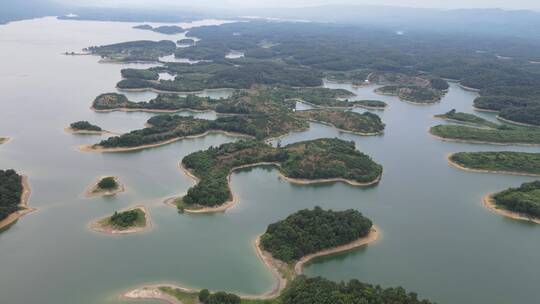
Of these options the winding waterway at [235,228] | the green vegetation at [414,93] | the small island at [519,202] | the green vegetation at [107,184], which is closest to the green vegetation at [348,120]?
the winding waterway at [235,228]

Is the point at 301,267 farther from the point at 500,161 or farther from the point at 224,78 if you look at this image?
the point at 224,78

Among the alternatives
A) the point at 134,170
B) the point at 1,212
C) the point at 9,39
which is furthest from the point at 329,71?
the point at 9,39

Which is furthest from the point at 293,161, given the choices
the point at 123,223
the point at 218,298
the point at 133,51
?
the point at 133,51

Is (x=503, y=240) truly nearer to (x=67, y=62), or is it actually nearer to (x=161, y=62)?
(x=161, y=62)

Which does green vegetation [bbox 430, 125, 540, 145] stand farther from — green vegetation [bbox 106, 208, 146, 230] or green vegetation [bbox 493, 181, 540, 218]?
green vegetation [bbox 106, 208, 146, 230]

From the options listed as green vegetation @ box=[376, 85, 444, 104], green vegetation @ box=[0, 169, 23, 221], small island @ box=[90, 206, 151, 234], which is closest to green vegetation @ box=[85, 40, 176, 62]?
green vegetation @ box=[376, 85, 444, 104]

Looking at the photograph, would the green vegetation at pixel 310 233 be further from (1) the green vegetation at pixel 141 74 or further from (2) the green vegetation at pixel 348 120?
(1) the green vegetation at pixel 141 74

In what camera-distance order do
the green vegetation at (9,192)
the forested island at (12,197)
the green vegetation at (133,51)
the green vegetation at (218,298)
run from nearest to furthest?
the green vegetation at (218,298) < the forested island at (12,197) < the green vegetation at (9,192) < the green vegetation at (133,51)
